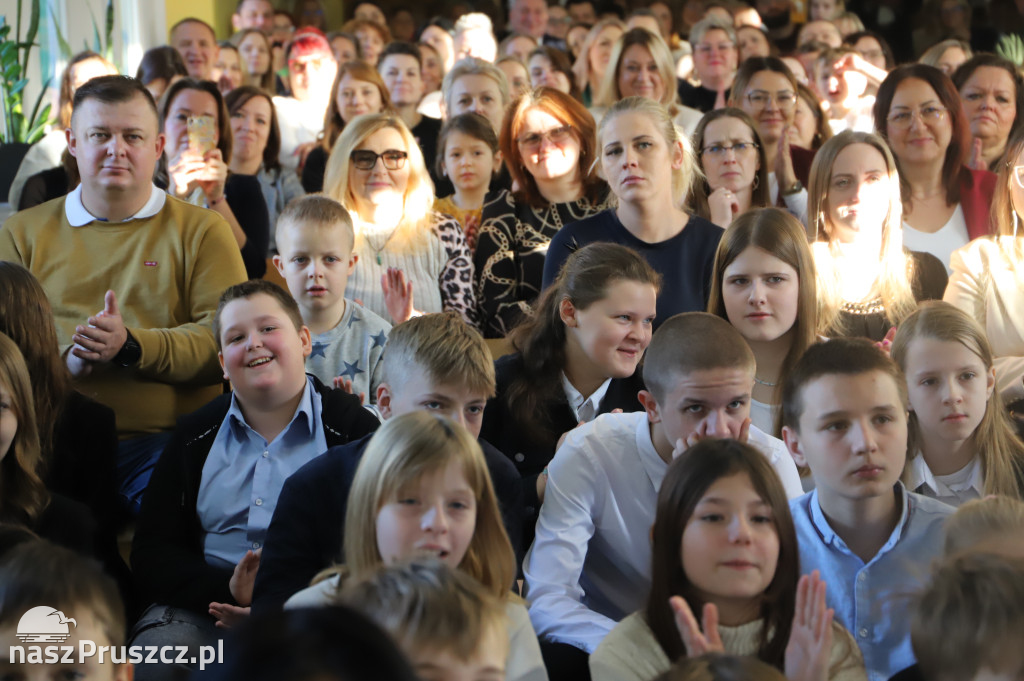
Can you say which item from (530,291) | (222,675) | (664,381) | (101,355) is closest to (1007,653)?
(664,381)

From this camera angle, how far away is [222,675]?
860mm

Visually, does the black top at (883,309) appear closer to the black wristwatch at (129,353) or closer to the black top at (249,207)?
the black wristwatch at (129,353)

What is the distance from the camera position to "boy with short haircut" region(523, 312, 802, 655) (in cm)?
192

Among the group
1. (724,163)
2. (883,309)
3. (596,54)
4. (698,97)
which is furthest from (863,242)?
(596,54)

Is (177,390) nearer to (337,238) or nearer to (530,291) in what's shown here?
(337,238)

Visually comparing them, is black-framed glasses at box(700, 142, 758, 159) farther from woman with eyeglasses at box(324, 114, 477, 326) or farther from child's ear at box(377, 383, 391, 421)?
child's ear at box(377, 383, 391, 421)

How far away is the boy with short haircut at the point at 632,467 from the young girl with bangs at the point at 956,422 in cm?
30

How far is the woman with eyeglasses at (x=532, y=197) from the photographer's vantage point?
324cm

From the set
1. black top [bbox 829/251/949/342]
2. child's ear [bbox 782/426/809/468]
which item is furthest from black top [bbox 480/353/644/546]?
black top [bbox 829/251/949/342]

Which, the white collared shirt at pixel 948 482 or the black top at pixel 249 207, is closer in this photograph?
the white collared shirt at pixel 948 482

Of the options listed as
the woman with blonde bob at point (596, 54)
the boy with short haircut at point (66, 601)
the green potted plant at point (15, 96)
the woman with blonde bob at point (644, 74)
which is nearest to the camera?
the boy with short haircut at point (66, 601)

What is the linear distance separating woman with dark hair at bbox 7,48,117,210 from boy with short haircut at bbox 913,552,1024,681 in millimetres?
2802

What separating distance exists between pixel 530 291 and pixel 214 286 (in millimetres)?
982

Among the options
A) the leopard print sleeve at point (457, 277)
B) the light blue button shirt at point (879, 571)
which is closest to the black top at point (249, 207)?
the leopard print sleeve at point (457, 277)
